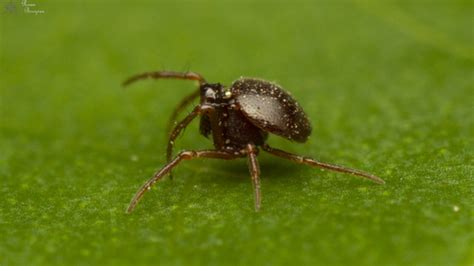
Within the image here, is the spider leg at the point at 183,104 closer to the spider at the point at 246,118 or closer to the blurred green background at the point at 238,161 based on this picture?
the blurred green background at the point at 238,161

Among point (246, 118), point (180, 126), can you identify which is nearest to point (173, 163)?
point (180, 126)

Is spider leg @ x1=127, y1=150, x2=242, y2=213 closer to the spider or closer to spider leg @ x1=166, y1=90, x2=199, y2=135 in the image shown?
the spider

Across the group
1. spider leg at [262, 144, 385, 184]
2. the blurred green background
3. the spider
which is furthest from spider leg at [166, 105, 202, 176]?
spider leg at [262, 144, 385, 184]

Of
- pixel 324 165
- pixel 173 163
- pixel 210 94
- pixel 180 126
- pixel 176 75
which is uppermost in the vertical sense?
pixel 176 75

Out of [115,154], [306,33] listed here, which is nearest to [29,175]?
[115,154]

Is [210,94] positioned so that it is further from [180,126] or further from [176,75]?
[176,75]

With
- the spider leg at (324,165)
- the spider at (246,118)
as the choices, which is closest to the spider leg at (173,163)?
the spider at (246,118)

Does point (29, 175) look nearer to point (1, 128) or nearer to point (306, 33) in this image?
point (1, 128)
